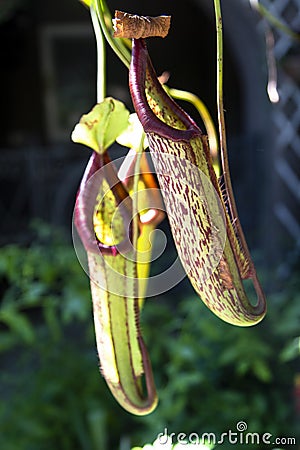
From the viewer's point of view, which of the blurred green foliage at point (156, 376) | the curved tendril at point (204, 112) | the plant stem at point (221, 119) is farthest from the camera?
the blurred green foliage at point (156, 376)

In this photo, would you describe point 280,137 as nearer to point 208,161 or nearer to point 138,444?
point 138,444

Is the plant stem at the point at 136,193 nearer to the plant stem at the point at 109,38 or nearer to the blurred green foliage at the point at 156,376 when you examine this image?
the plant stem at the point at 109,38

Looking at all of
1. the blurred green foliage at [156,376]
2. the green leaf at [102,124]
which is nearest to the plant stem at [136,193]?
the green leaf at [102,124]

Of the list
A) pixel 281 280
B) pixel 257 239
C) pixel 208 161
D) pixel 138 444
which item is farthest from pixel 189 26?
pixel 208 161

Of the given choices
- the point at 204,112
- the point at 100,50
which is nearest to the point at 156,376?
the point at 204,112

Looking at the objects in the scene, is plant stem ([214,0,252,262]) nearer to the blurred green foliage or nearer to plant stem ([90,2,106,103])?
plant stem ([90,2,106,103])

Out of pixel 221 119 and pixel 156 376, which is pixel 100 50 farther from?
pixel 156 376
